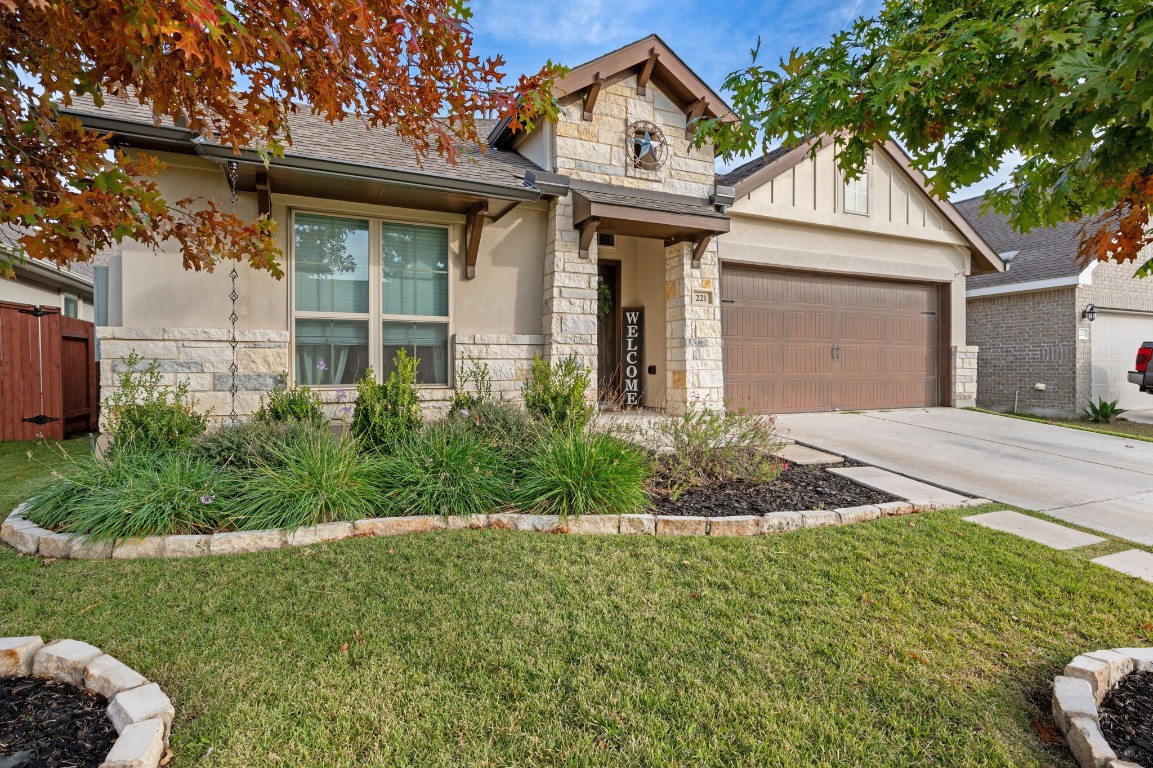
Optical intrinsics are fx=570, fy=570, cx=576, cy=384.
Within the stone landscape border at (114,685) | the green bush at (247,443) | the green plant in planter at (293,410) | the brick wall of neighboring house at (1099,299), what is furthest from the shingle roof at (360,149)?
the brick wall of neighboring house at (1099,299)

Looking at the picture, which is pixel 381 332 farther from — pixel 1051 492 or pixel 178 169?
pixel 1051 492

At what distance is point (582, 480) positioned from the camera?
4336mm

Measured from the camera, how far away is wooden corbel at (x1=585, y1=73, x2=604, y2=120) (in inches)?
286

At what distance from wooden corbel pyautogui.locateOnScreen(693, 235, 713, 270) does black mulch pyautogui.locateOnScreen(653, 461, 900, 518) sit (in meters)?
3.64

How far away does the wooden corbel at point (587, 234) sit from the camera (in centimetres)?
709

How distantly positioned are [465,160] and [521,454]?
386cm

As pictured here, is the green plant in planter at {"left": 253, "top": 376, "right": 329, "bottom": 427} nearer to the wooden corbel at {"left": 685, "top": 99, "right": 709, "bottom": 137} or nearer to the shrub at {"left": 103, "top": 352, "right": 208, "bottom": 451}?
the shrub at {"left": 103, "top": 352, "right": 208, "bottom": 451}

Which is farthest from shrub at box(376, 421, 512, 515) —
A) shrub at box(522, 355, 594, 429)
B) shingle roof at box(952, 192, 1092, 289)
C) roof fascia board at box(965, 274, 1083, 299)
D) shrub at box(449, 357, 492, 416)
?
roof fascia board at box(965, 274, 1083, 299)

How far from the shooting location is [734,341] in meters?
8.89

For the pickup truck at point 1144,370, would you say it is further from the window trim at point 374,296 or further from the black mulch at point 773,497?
the window trim at point 374,296

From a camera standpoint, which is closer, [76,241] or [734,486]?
[76,241]

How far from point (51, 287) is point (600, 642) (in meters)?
14.3

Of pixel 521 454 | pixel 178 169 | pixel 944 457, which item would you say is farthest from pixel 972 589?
pixel 178 169

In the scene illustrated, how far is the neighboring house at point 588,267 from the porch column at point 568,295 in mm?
29
